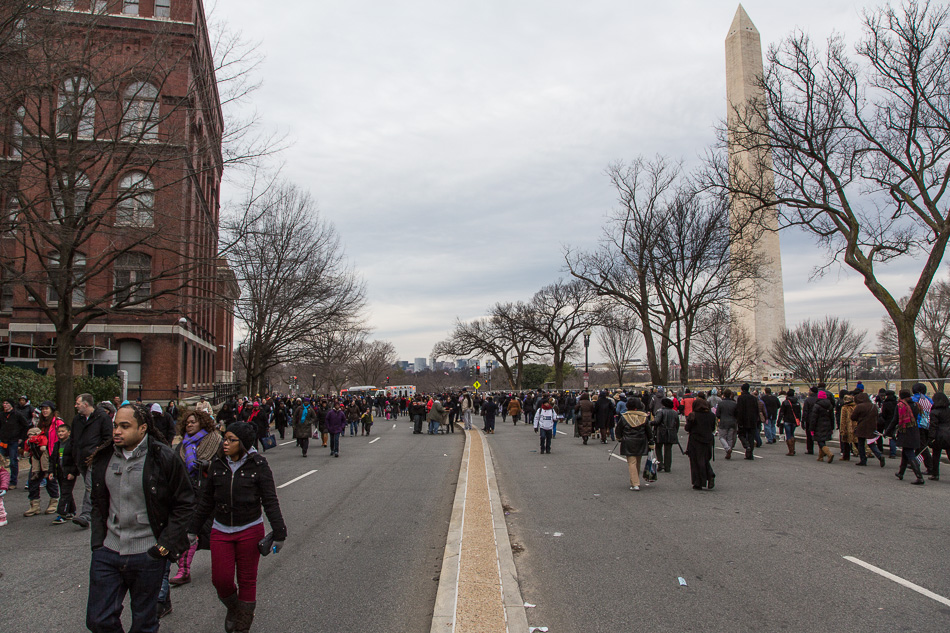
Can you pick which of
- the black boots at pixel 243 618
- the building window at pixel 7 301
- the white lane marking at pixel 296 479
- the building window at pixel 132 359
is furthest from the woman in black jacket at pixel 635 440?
the building window at pixel 7 301

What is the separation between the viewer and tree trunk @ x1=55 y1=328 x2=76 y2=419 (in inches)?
659

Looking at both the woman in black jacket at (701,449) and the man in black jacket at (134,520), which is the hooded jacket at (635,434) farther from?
the man in black jacket at (134,520)

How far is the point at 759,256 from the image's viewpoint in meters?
31.2

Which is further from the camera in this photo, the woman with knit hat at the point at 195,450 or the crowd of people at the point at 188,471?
the woman with knit hat at the point at 195,450

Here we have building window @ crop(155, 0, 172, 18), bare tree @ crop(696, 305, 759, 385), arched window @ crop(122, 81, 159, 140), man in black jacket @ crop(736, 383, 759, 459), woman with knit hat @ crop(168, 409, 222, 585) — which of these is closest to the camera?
woman with knit hat @ crop(168, 409, 222, 585)

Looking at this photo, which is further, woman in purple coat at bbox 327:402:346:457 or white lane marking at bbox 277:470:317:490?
woman in purple coat at bbox 327:402:346:457

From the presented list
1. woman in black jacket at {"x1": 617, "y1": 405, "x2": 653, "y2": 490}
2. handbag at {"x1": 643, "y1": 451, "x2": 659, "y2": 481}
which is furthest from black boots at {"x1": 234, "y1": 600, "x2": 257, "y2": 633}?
handbag at {"x1": 643, "y1": 451, "x2": 659, "y2": 481}

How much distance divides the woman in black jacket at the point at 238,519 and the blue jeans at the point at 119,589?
0.54 m

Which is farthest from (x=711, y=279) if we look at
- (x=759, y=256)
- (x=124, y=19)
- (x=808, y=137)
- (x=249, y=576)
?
(x=249, y=576)

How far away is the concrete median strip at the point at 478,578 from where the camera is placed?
4.53 meters

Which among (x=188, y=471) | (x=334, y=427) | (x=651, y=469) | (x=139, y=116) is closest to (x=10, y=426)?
(x=188, y=471)

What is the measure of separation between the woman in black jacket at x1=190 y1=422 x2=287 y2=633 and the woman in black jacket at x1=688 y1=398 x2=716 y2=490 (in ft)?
25.6

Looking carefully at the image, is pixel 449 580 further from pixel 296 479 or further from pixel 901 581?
pixel 296 479

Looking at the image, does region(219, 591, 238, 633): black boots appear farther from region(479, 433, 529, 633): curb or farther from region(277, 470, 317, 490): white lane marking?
region(277, 470, 317, 490): white lane marking
